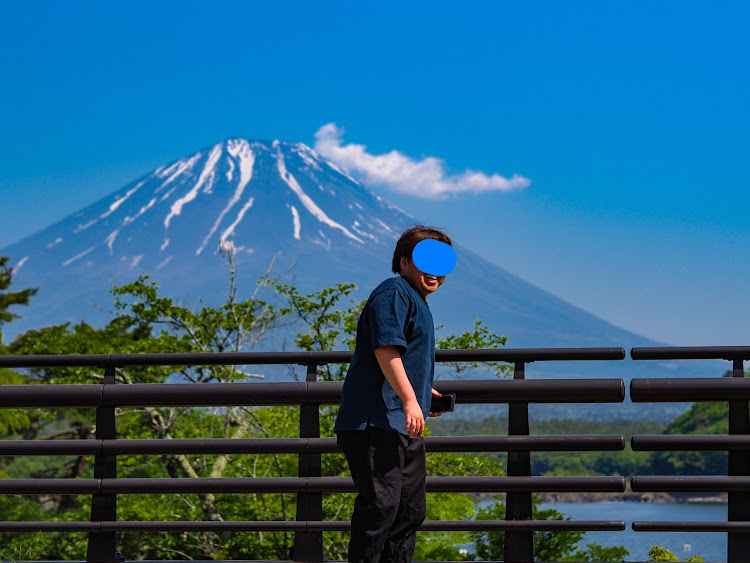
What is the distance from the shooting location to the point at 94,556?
4.88m

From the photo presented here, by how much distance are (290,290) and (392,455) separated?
2004 cm

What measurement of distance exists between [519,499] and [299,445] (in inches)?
39.7

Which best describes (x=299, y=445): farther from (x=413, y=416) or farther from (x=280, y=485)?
(x=413, y=416)

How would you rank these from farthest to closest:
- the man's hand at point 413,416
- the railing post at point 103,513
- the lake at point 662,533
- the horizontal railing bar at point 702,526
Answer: the lake at point 662,533
the railing post at point 103,513
the horizontal railing bar at point 702,526
the man's hand at point 413,416

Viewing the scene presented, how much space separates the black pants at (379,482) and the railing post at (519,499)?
32.4 inches

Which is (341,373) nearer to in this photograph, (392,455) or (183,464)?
(183,464)

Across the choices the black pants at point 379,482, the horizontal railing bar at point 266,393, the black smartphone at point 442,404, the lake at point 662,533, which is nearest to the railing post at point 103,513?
the horizontal railing bar at point 266,393

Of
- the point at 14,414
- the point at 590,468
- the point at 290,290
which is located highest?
the point at 290,290

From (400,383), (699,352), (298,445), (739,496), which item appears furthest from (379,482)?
(739,496)

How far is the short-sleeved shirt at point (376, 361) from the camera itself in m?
3.89

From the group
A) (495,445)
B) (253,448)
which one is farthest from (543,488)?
(253,448)

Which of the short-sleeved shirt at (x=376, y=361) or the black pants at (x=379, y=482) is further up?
the short-sleeved shirt at (x=376, y=361)

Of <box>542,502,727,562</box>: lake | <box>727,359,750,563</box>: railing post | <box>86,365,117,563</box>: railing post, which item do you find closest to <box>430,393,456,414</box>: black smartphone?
<box>727,359,750,563</box>: railing post

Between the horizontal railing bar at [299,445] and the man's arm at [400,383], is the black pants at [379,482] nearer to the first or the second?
the man's arm at [400,383]
